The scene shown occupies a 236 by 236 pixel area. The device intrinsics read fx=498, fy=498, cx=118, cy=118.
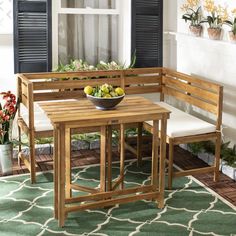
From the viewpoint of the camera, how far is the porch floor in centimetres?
407

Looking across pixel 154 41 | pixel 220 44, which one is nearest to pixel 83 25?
pixel 154 41

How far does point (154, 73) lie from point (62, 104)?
1518 millimetres

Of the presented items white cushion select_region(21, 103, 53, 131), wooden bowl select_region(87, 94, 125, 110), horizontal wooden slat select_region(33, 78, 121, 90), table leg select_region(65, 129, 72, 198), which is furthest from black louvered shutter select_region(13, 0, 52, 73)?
table leg select_region(65, 129, 72, 198)

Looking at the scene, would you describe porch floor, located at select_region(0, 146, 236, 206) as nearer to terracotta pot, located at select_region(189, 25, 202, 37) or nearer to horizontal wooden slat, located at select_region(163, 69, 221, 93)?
horizontal wooden slat, located at select_region(163, 69, 221, 93)

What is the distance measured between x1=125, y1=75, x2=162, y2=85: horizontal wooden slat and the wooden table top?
1.03 meters

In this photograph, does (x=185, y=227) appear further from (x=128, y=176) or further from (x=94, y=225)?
(x=128, y=176)

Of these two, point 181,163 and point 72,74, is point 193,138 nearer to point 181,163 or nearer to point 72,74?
point 181,163

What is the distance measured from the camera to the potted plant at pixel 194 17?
491 centimetres

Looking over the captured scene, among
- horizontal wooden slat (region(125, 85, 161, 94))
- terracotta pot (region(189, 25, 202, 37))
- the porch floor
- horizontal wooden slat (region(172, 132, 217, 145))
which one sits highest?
terracotta pot (region(189, 25, 202, 37))

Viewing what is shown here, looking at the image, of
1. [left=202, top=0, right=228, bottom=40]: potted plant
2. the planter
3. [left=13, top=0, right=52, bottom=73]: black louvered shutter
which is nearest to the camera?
the planter

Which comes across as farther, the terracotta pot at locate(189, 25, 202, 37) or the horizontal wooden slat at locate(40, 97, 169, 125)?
the terracotta pot at locate(189, 25, 202, 37)

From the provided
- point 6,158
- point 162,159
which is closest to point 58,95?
point 6,158

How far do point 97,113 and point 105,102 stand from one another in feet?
0.37

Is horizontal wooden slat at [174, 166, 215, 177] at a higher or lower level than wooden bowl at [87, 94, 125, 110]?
lower
